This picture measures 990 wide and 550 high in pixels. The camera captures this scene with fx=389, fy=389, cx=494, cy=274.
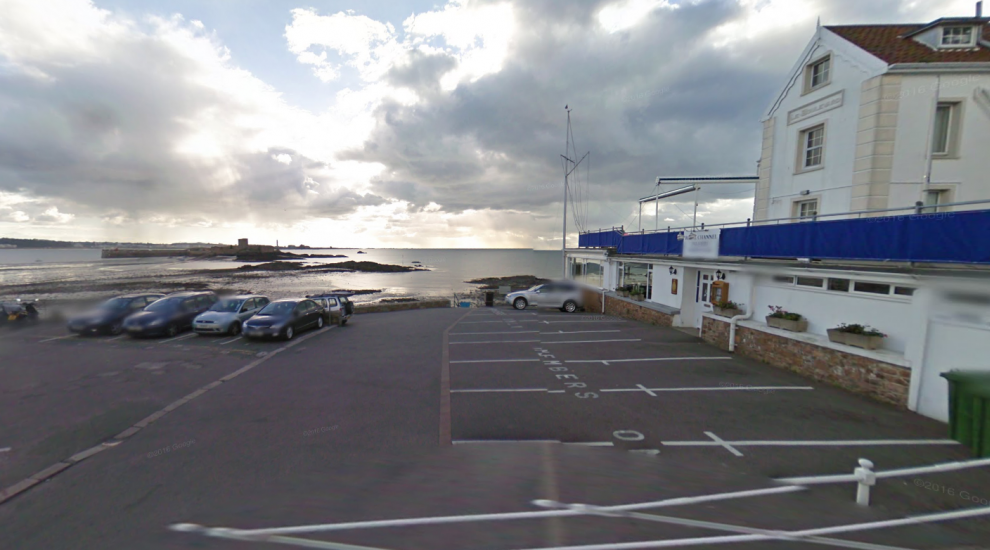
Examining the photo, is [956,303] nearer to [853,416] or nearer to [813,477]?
[853,416]

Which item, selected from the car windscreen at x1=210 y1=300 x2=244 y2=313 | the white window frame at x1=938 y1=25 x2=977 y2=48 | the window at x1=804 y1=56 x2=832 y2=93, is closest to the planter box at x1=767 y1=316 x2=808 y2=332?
the window at x1=804 y1=56 x2=832 y2=93

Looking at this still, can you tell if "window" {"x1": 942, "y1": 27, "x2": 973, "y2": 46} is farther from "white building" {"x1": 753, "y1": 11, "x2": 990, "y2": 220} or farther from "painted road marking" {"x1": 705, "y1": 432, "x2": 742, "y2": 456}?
"painted road marking" {"x1": 705, "y1": 432, "x2": 742, "y2": 456}

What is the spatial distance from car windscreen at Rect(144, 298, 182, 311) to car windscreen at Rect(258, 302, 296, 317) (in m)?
3.59

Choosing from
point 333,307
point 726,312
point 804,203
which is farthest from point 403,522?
point 804,203

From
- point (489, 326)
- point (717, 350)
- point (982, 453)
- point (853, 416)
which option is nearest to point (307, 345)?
point (489, 326)

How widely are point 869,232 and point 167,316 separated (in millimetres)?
22035

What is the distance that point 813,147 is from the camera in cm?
1464

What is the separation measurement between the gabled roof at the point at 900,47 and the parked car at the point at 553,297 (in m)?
15.7

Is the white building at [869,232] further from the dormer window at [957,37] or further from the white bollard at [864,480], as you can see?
the white bollard at [864,480]

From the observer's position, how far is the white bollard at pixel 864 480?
4.28 meters

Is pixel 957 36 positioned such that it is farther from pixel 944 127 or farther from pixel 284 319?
pixel 284 319

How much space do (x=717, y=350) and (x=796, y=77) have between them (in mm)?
11497

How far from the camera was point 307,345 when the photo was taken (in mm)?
14016

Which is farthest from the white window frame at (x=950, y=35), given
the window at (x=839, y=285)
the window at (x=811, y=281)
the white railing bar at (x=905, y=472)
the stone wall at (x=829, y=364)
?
the white railing bar at (x=905, y=472)
